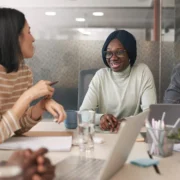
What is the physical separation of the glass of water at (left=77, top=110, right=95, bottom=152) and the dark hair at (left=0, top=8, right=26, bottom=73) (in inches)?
17.7

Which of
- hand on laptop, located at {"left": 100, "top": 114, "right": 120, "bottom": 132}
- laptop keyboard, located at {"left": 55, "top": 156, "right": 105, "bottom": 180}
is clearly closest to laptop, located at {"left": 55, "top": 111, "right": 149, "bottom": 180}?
laptop keyboard, located at {"left": 55, "top": 156, "right": 105, "bottom": 180}

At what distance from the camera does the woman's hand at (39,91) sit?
1389mm

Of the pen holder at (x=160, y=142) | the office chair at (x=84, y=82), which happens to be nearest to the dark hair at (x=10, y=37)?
the pen holder at (x=160, y=142)

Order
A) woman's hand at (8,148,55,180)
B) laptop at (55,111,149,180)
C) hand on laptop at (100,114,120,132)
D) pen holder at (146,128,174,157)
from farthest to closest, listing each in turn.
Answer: hand on laptop at (100,114,120,132)
pen holder at (146,128,174,157)
laptop at (55,111,149,180)
woman's hand at (8,148,55,180)

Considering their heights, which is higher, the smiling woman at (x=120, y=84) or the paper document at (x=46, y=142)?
the smiling woman at (x=120, y=84)

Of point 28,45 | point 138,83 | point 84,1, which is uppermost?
point 84,1

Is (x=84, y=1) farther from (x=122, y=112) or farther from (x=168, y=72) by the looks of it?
(x=122, y=112)

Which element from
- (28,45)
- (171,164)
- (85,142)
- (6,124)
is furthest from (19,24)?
(171,164)

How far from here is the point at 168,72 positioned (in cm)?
332

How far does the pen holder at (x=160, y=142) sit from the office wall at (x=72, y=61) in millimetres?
2215

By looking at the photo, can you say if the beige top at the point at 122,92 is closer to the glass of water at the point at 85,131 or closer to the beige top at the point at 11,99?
the beige top at the point at 11,99

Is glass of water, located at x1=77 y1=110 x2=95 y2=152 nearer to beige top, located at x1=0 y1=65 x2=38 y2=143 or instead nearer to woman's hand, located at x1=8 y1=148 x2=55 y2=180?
beige top, located at x1=0 y1=65 x2=38 y2=143

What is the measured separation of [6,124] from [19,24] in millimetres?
550

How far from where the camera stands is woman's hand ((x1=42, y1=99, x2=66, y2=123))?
4.86 feet
